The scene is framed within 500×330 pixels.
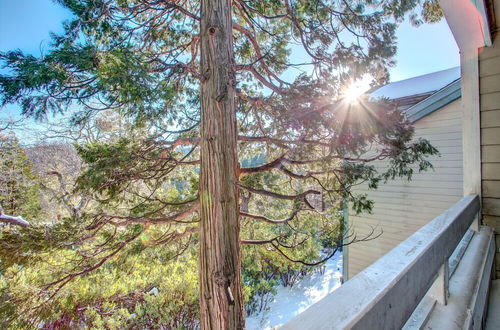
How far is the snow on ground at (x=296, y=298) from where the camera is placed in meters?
6.01

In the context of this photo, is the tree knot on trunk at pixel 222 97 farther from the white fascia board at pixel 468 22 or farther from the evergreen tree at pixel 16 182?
the evergreen tree at pixel 16 182

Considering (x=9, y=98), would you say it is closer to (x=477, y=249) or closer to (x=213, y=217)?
(x=213, y=217)

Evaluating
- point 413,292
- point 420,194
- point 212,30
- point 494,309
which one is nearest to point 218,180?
point 212,30

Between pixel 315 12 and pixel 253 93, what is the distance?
65.8 inches

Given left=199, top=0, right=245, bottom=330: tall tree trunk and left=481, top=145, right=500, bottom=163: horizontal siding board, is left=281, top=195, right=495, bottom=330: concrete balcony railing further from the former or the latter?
left=199, top=0, right=245, bottom=330: tall tree trunk

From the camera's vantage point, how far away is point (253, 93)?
4.50 metres

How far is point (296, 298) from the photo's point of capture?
7141 millimetres

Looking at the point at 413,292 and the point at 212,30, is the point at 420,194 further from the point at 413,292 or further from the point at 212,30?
the point at 413,292

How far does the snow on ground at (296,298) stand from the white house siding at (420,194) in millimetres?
1922

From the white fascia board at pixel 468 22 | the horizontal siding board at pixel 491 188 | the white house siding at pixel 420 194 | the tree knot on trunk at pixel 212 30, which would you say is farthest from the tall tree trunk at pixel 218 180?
the white house siding at pixel 420 194

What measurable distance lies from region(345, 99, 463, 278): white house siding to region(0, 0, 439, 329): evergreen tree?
2.05 m

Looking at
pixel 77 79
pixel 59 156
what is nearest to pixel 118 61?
pixel 77 79

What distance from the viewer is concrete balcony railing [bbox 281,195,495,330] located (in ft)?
1.43

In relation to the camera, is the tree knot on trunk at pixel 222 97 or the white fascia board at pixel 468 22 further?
the tree knot on trunk at pixel 222 97
